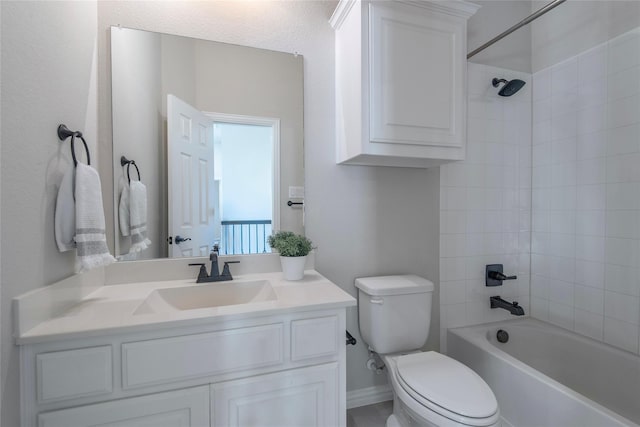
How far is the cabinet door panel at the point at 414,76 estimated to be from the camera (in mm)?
1354

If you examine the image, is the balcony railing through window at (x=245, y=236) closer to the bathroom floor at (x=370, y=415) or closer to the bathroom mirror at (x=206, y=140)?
the bathroom mirror at (x=206, y=140)

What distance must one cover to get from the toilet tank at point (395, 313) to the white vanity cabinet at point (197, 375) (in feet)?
1.49

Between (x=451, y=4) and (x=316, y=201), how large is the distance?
1.18 meters

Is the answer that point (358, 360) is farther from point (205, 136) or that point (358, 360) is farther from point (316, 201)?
point (205, 136)

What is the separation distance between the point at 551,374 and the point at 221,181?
229cm

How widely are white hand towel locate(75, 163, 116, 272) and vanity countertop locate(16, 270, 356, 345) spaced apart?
16 centimetres

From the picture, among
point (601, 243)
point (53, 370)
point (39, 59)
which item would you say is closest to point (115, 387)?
point (53, 370)

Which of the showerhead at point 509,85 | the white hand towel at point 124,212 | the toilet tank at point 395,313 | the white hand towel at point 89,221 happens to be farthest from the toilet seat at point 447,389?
the showerhead at point 509,85

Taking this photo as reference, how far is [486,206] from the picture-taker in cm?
196

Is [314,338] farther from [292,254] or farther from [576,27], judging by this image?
[576,27]

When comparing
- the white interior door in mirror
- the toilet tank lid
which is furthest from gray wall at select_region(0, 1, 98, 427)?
the toilet tank lid

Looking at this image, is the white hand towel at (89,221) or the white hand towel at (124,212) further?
the white hand towel at (124,212)

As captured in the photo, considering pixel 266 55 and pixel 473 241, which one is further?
pixel 473 241

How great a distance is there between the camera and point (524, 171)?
6.74 ft
